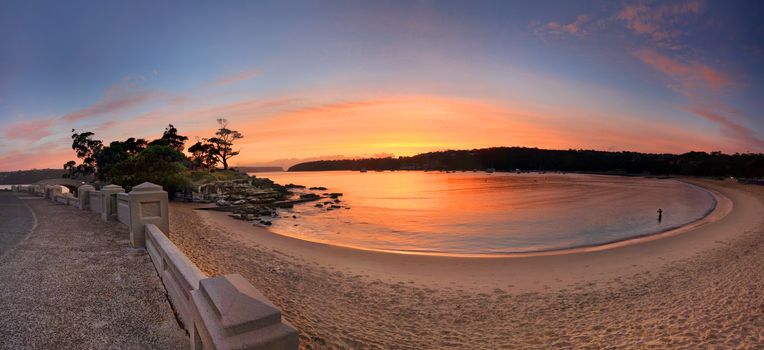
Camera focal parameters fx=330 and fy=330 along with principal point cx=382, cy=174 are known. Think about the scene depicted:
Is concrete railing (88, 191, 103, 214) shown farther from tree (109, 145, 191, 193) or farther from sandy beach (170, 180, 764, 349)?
tree (109, 145, 191, 193)

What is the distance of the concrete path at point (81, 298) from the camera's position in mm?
4492

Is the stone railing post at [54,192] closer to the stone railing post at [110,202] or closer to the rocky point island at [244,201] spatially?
the rocky point island at [244,201]

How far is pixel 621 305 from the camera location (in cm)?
1068

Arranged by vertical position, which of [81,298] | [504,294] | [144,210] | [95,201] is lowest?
[504,294]

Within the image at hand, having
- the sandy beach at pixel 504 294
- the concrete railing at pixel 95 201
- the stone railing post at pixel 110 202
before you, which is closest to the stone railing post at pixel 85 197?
the concrete railing at pixel 95 201

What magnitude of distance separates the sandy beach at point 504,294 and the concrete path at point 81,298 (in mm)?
2939

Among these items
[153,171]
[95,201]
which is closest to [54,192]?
[153,171]

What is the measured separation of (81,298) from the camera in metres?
5.71

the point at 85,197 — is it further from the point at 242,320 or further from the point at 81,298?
the point at 242,320

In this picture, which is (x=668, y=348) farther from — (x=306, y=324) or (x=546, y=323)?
(x=306, y=324)

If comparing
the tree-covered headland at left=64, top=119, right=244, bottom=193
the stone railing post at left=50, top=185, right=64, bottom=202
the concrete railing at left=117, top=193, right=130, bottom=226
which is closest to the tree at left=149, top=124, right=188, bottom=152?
the tree-covered headland at left=64, top=119, right=244, bottom=193

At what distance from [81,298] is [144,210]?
4.06 m

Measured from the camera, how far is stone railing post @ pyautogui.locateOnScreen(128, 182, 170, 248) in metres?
9.07

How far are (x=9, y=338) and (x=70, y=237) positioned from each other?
7.78m
